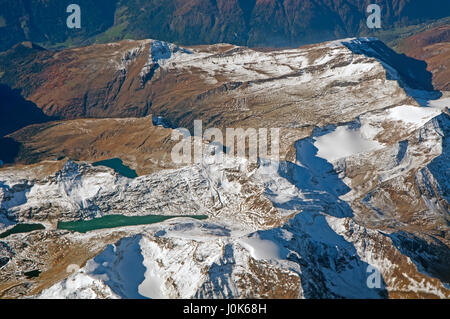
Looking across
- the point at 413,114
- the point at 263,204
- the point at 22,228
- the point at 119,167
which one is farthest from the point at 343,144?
the point at 22,228

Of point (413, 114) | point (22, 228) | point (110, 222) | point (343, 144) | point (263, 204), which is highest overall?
point (413, 114)

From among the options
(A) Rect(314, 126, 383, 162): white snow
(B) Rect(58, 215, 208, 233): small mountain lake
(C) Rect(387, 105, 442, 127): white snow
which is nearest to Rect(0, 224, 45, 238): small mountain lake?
(B) Rect(58, 215, 208, 233): small mountain lake

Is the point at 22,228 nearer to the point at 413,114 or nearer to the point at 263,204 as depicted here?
the point at 263,204

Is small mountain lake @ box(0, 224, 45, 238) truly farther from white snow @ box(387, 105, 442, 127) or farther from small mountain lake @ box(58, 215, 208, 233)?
white snow @ box(387, 105, 442, 127)

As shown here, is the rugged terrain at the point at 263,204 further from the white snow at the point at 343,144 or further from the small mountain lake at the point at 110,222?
the small mountain lake at the point at 110,222

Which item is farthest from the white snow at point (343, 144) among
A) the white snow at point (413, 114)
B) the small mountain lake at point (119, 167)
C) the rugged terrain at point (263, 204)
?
the small mountain lake at point (119, 167)

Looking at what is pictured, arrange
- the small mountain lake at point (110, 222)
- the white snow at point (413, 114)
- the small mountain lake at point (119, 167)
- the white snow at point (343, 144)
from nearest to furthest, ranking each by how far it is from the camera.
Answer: the small mountain lake at point (110, 222) → the white snow at point (343, 144) → the white snow at point (413, 114) → the small mountain lake at point (119, 167)

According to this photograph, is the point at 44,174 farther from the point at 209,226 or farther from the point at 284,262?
the point at 284,262
